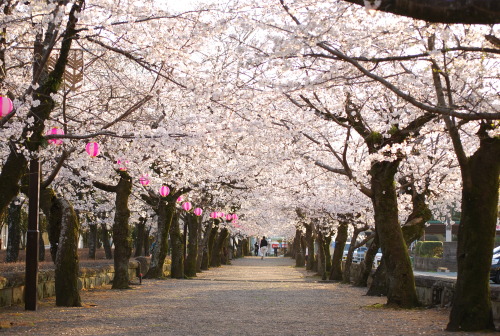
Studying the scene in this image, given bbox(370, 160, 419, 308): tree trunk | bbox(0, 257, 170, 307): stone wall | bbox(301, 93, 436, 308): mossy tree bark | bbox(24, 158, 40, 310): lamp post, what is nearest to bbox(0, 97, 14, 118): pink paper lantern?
bbox(24, 158, 40, 310): lamp post

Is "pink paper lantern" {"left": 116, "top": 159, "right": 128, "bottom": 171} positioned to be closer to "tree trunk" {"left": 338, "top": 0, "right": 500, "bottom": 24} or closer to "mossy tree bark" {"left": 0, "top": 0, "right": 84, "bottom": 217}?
"mossy tree bark" {"left": 0, "top": 0, "right": 84, "bottom": 217}

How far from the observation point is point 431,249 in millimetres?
37031

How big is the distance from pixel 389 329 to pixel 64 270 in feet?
20.9

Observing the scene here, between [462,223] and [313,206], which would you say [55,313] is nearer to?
[462,223]

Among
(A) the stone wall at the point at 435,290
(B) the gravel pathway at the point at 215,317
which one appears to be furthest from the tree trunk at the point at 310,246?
(A) the stone wall at the point at 435,290

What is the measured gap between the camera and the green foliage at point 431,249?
36.5 m

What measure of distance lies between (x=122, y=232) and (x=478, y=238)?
38.7ft

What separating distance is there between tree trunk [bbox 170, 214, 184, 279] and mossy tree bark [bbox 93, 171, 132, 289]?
24.2ft

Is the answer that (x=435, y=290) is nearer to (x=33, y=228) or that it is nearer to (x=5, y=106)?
(x=33, y=228)

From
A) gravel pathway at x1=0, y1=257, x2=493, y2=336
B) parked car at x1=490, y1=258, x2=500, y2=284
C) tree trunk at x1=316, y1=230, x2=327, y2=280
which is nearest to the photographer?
gravel pathway at x1=0, y1=257, x2=493, y2=336

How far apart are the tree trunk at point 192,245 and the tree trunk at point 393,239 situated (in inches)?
652

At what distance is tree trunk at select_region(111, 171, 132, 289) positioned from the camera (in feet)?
60.9

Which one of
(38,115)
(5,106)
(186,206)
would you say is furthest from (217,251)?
(5,106)

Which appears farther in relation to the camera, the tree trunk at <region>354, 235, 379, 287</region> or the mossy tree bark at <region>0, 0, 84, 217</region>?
the tree trunk at <region>354, 235, 379, 287</region>
